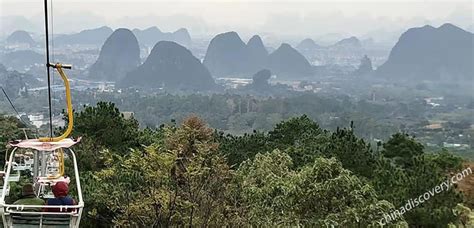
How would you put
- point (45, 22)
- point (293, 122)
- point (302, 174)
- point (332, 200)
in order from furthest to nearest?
1. point (293, 122)
2. point (302, 174)
3. point (332, 200)
4. point (45, 22)

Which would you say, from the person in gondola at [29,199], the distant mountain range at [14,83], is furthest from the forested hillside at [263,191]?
the distant mountain range at [14,83]

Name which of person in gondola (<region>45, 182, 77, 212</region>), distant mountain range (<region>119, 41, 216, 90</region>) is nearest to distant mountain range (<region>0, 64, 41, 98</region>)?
distant mountain range (<region>119, 41, 216, 90</region>)

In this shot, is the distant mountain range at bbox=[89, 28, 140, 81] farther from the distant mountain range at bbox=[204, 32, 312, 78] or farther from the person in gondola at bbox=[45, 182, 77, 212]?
the person in gondola at bbox=[45, 182, 77, 212]

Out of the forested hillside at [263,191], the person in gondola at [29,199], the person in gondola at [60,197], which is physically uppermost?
the person in gondola at [60,197]

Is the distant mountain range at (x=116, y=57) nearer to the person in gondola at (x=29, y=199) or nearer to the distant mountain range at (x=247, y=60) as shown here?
the distant mountain range at (x=247, y=60)

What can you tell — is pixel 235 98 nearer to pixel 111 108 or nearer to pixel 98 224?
pixel 111 108

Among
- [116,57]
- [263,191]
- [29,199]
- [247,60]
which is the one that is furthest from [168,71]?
[29,199]

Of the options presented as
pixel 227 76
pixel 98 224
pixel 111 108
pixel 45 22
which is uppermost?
pixel 45 22

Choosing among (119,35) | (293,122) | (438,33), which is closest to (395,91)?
(438,33)
